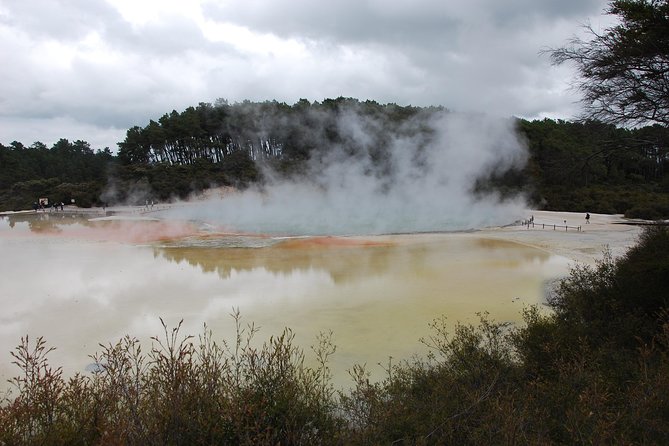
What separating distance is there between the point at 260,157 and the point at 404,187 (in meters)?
25.0

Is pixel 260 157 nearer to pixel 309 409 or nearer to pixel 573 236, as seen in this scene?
pixel 573 236

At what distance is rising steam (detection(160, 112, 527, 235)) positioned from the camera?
30.9 meters

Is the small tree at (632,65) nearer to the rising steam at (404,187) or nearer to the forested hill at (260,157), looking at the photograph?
the rising steam at (404,187)

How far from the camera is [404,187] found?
38406 millimetres

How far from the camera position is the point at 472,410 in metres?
3.66

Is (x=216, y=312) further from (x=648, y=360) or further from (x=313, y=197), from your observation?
(x=313, y=197)

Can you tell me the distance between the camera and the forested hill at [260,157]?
39.7 metres

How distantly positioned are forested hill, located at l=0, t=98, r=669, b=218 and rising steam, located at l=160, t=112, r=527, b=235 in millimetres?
640

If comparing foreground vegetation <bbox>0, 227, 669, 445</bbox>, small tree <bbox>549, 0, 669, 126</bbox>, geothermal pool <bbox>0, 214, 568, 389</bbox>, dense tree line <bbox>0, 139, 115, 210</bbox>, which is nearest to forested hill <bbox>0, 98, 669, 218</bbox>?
dense tree line <bbox>0, 139, 115, 210</bbox>

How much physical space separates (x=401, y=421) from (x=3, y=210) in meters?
59.1

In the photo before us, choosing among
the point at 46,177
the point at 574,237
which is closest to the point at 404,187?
the point at 574,237

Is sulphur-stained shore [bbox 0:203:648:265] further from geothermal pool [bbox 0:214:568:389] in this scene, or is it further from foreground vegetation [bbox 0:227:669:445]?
foreground vegetation [bbox 0:227:669:445]

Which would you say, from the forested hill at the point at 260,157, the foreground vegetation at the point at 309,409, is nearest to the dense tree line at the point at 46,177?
the forested hill at the point at 260,157

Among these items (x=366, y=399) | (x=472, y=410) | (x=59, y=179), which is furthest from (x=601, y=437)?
(x=59, y=179)
